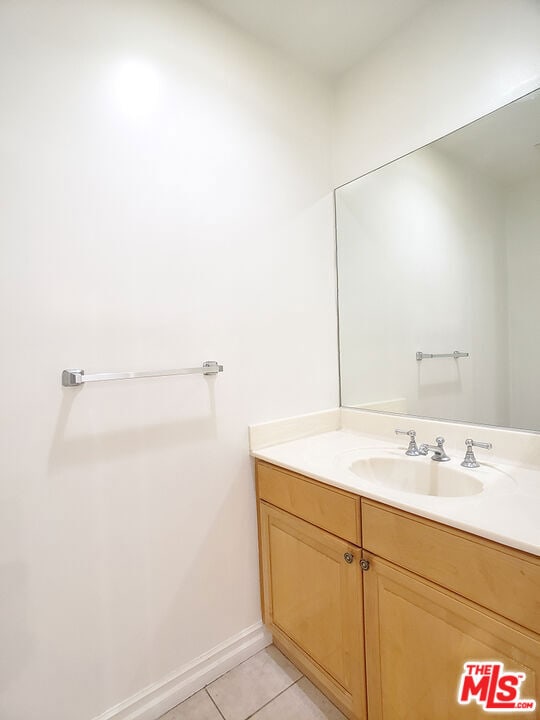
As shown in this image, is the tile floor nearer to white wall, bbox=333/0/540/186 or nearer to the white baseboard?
the white baseboard

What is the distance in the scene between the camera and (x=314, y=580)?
1.16m

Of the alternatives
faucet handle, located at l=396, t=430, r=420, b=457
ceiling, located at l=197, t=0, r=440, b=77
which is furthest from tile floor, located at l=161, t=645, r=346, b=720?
ceiling, located at l=197, t=0, r=440, b=77

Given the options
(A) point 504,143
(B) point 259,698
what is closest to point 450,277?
(A) point 504,143

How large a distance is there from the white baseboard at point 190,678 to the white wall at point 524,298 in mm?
1291

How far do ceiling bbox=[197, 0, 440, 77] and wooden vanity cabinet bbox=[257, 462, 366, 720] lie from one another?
173 cm

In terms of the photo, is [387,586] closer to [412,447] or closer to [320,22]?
[412,447]

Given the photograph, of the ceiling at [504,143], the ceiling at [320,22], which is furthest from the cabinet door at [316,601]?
the ceiling at [320,22]

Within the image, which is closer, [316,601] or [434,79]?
[316,601]

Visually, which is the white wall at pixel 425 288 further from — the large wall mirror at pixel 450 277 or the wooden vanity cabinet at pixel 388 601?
the wooden vanity cabinet at pixel 388 601

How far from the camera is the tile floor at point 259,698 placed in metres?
1.14

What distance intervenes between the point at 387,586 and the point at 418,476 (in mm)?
430

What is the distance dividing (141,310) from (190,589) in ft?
3.28

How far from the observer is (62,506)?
1.01m

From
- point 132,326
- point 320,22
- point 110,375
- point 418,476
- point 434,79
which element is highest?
point 320,22
